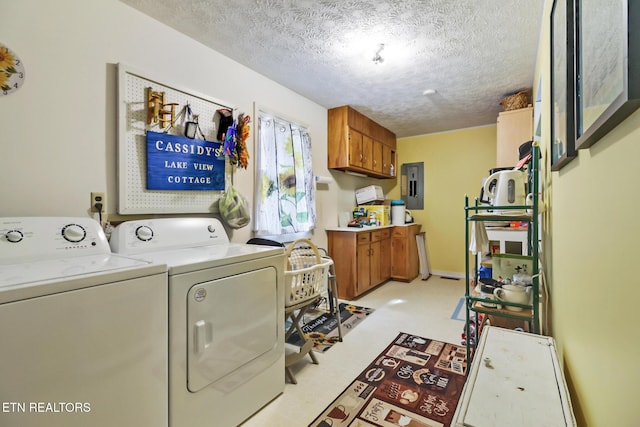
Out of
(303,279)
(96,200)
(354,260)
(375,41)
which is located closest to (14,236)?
(96,200)

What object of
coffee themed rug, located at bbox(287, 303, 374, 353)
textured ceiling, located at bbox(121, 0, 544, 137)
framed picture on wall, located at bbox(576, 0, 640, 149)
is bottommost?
coffee themed rug, located at bbox(287, 303, 374, 353)

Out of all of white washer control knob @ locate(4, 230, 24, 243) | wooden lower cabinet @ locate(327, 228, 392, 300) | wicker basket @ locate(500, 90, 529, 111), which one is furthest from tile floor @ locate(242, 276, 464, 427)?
wicker basket @ locate(500, 90, 529, 111)

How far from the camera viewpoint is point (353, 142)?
3.80 m

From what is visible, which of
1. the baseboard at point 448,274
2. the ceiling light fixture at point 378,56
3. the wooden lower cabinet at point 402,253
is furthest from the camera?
the baseboard at point 448,274

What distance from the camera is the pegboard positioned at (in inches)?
70.4

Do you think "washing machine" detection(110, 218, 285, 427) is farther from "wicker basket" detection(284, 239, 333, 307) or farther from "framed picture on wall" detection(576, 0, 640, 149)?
"framed picture on wall" detection(576, 0, 640, 149)

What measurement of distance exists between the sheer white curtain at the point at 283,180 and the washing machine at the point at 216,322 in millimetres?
935

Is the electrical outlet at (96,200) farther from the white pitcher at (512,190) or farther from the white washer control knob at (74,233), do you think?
the white pitcher at (512,190)

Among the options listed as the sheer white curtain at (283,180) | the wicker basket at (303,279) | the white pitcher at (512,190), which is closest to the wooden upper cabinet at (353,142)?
the sheer white curtain at (283,180)

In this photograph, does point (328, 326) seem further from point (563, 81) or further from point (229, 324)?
point (563, 81)

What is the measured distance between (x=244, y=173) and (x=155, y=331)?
1.66m

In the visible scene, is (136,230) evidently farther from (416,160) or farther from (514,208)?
(416,160)

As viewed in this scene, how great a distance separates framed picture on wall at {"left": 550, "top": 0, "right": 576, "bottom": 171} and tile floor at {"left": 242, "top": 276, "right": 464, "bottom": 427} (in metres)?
1.77

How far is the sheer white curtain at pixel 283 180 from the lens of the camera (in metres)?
2.77
